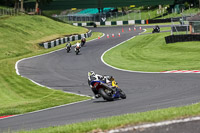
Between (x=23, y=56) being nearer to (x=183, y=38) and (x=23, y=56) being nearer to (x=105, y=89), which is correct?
(x=183, y=38)

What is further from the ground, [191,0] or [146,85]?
[191,0]

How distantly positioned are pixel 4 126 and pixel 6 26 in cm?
4547

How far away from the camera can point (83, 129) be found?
842 cm

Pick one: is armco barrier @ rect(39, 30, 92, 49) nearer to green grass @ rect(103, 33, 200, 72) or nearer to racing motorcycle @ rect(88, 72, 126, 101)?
green grass @ rect(103, 33, 200, 72)

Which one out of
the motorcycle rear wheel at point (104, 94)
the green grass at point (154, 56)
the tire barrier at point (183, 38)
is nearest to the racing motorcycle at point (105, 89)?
the motorcycle rear wheel at point (104, 94)

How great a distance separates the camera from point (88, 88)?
2434cm

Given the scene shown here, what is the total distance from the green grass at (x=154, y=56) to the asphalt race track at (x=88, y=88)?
174 centimetres

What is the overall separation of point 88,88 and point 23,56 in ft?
69.2

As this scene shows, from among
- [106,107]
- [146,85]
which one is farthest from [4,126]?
[146,85]

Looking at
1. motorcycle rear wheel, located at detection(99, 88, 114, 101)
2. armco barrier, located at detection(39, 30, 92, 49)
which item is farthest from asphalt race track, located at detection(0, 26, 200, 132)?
armco barrier, located at detection(39, 30, 92, 49)

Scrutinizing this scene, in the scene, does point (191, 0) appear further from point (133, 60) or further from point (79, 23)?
point (133, 60)

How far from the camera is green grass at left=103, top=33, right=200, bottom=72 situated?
32000 mm

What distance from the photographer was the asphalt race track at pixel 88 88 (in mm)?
14023

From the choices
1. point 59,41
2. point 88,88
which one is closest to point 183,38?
point 59,41
